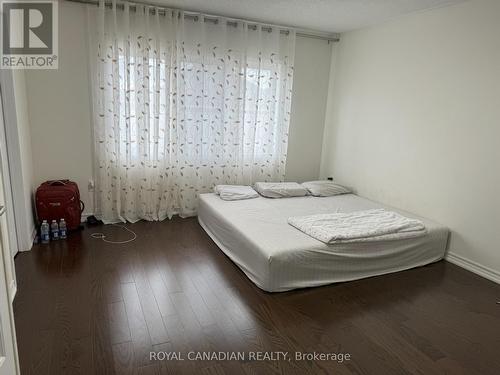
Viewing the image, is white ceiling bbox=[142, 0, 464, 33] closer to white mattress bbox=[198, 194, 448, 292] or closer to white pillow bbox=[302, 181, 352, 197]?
white pillow bbox=[302, 181, 352, 197]

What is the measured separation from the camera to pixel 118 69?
363 cm

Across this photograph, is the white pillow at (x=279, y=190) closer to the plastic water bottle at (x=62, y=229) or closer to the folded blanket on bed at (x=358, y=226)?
the folded blanket on bed at (x=358, y=226)

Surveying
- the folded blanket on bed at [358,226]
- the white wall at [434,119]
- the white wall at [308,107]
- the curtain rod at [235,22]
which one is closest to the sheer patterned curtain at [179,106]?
the curtain rod at [235,22]

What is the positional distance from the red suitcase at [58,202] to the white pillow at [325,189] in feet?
8.97

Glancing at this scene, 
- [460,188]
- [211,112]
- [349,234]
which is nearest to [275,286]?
[349,234]

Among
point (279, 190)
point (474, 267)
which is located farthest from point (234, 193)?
point (474, 267)

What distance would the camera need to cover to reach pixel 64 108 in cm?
358

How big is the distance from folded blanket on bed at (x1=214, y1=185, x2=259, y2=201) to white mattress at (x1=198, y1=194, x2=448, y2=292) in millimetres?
101

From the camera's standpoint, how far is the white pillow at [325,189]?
170 inches

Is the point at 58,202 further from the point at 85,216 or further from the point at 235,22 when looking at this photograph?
the point at 235,22

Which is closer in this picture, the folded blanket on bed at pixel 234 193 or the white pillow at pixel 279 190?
the folded blanket on bed at pixel 234 193

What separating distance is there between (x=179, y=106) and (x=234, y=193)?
4.01 ft

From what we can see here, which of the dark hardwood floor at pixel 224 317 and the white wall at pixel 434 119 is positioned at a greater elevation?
the white wall at pixel 434 119

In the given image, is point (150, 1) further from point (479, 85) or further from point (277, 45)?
point (479, 85)
